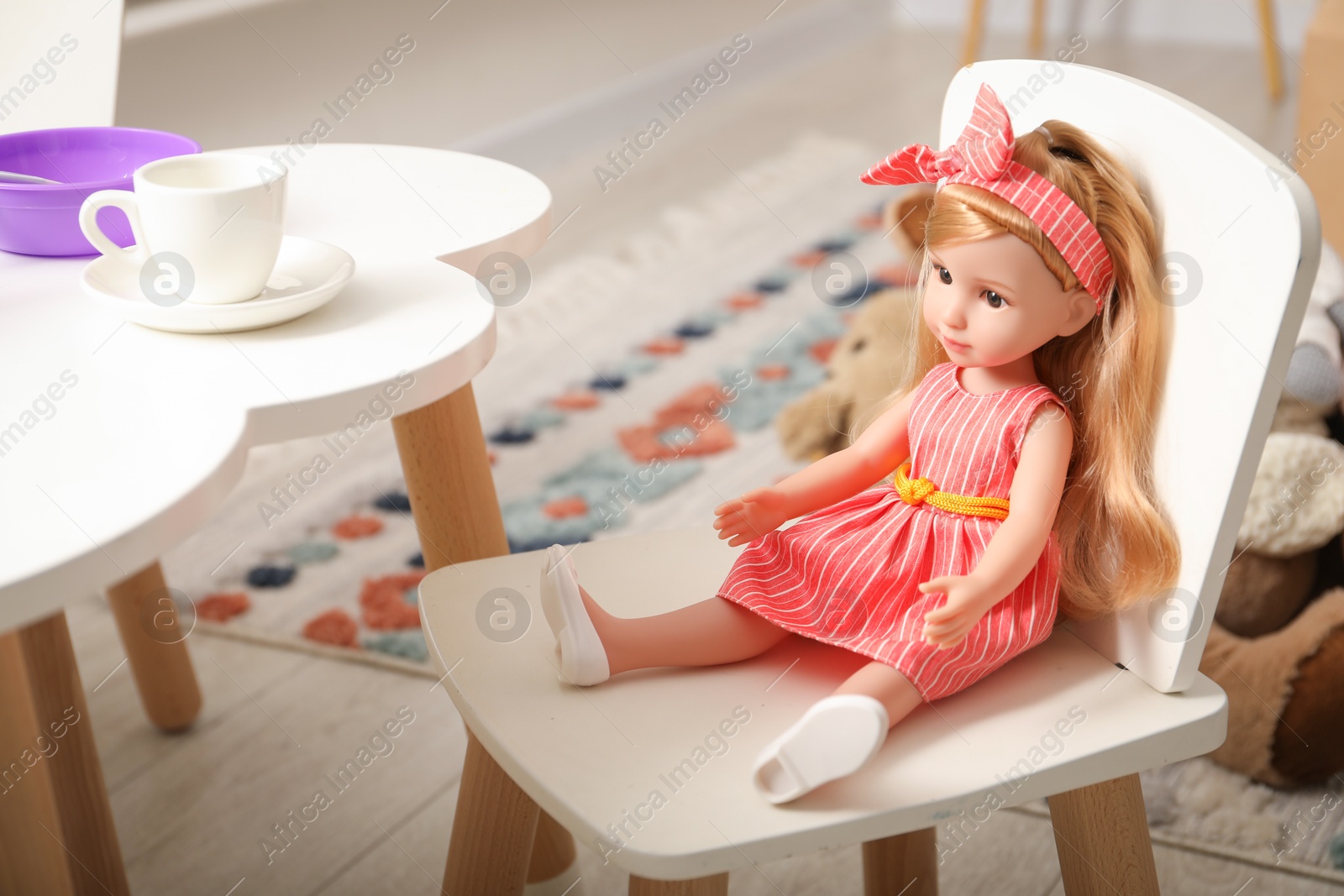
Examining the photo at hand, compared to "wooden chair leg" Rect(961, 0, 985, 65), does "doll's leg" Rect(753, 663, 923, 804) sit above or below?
above

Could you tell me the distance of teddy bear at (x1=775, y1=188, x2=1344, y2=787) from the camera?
1126 mm

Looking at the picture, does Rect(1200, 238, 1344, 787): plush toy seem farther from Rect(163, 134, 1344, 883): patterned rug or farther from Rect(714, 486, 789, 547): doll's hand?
Rect(714, 486, 789, 547): doll's hand

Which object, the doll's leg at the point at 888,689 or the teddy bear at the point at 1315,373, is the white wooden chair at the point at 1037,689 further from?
the teddy bear at the point at 1315,373

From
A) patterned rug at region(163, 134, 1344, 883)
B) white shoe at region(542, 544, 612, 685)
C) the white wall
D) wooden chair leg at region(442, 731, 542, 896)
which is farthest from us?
the white wall

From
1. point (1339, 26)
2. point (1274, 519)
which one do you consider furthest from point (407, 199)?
point (1339, 26)

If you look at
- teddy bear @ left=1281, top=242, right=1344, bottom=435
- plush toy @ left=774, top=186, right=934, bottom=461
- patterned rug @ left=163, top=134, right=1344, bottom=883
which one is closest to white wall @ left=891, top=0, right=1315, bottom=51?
patterned rug @ left=163, top=134, right=1344, bottom=883

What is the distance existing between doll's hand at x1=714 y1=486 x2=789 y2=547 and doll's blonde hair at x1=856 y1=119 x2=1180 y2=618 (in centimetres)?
17

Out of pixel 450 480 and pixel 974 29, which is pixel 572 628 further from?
pixel 974 29

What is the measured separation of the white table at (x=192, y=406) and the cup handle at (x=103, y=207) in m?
0.04

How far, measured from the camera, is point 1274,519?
116cm

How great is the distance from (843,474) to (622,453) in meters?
1.02

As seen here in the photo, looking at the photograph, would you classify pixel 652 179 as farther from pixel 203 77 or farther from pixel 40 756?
pixel 40 756

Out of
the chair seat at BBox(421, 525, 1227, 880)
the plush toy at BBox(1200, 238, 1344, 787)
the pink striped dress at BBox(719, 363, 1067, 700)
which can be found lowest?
the plush toy at BBox(1200, 238, 1344, 787)

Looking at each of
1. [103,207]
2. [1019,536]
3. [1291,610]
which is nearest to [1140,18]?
[1291,610]
